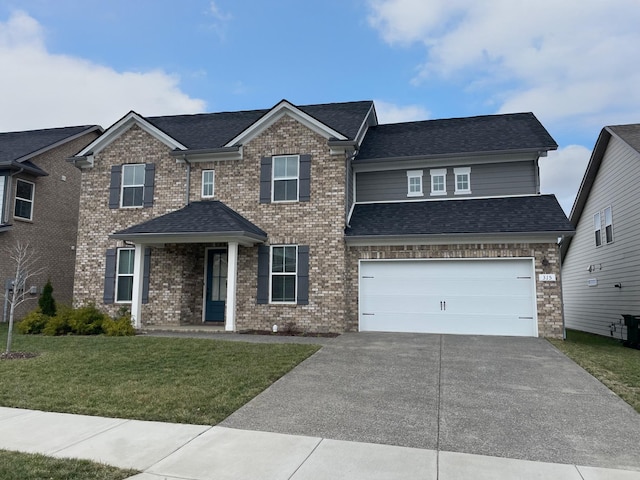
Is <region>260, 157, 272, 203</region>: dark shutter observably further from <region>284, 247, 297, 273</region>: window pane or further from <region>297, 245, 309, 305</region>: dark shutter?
<region>297, 245, 309, 305</region>: dark shutter

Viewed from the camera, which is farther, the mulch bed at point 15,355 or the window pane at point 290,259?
the window pane at point 290,259

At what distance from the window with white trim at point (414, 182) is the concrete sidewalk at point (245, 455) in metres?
10.9

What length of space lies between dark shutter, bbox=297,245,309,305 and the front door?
2722 millimetres

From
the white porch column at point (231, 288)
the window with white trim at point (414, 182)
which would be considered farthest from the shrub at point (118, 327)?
the window with white trim at point (414, 182)

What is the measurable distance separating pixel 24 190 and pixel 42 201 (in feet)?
2.80

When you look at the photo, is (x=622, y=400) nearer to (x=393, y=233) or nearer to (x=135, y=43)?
(x=393, y=233)

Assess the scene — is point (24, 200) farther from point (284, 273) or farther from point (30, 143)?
point (284, 273)

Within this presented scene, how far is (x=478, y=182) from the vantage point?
14.1 metres

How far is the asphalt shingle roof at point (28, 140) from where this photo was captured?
17.1 m

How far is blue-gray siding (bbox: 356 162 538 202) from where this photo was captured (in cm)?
1380

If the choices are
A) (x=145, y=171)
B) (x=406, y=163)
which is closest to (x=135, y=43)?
(x=145, y=171)

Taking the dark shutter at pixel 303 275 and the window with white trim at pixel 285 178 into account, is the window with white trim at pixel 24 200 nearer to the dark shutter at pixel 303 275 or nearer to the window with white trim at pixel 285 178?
the window with white trim at pixel 285 178

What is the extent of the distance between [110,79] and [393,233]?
1544cm

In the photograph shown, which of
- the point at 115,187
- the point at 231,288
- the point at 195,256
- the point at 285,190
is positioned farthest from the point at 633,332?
the point at 115,187
